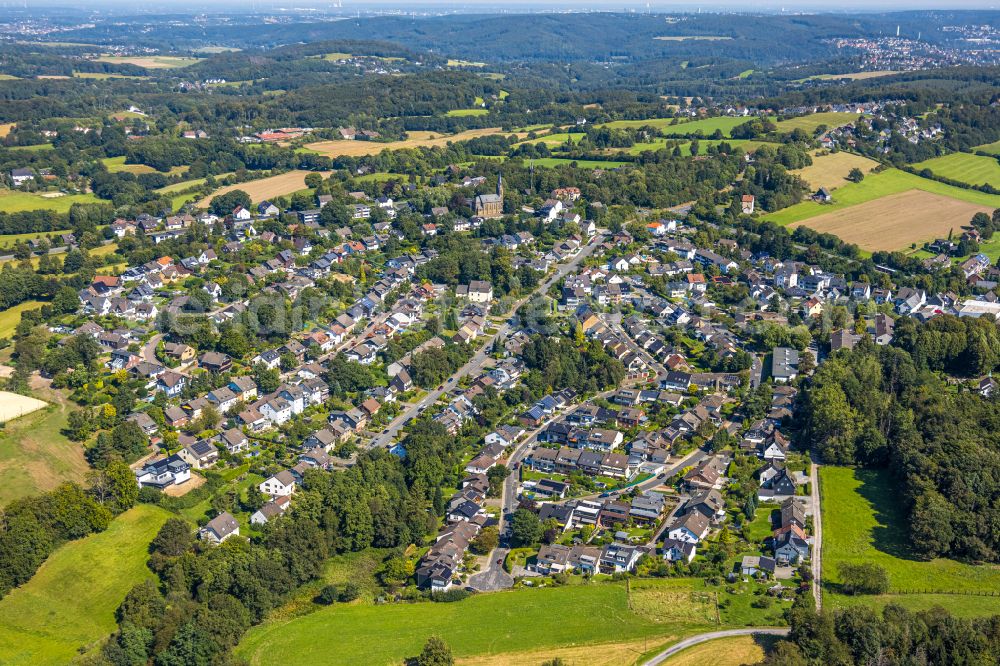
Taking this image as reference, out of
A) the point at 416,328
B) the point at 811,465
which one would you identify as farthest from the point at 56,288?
the point at 811,465

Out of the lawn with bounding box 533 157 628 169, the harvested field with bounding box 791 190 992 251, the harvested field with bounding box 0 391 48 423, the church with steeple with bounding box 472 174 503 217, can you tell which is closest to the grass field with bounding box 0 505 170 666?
the harvested field with bounding box 0 391 48 423

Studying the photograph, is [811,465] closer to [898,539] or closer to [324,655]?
[898,539]

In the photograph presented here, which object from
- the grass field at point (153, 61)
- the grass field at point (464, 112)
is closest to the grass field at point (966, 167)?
the grass field at point (464, 112)

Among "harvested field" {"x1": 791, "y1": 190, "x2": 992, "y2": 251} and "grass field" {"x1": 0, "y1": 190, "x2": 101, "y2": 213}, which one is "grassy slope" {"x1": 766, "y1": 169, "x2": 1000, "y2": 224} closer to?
"harvested field" {"x1": 791, "y1": 190, "x2": 992, "y2": 251}

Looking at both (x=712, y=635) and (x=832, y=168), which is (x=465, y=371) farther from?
(x=832, y=168)

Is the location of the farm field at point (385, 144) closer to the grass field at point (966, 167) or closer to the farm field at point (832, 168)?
the farm field at point (832, 168)
